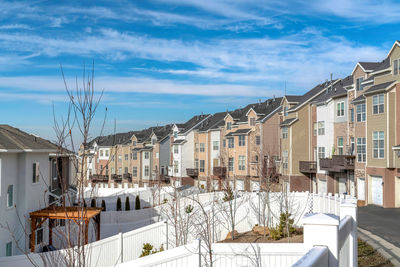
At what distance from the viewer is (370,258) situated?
1287 cm

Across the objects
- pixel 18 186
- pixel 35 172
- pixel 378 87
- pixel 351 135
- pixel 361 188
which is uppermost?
pixel 378 87

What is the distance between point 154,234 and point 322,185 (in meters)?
24.0

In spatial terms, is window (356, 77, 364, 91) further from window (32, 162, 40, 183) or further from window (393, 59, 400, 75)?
window (32, 162, 40, 183)

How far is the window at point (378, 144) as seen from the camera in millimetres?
28500

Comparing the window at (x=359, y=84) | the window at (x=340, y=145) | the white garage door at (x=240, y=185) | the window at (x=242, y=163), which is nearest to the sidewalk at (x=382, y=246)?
the window at (x=359, y=84)

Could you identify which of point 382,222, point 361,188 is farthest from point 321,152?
point 382,222

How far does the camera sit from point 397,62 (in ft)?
90.9

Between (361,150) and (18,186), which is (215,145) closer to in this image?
(361,150)

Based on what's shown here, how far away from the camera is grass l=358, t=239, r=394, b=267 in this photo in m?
12.0

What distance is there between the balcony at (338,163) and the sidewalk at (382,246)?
15494 millimetres

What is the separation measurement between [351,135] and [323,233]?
103 feet

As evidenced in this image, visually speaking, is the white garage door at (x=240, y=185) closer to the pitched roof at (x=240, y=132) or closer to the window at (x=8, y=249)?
the pitched roof at (x=240, y=132)

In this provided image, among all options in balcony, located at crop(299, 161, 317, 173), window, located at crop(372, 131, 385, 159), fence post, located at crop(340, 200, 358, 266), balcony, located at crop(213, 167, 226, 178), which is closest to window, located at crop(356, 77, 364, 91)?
window, located at crop(372, 131, 385, 159)

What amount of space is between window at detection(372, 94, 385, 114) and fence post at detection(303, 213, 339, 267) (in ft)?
86.5
